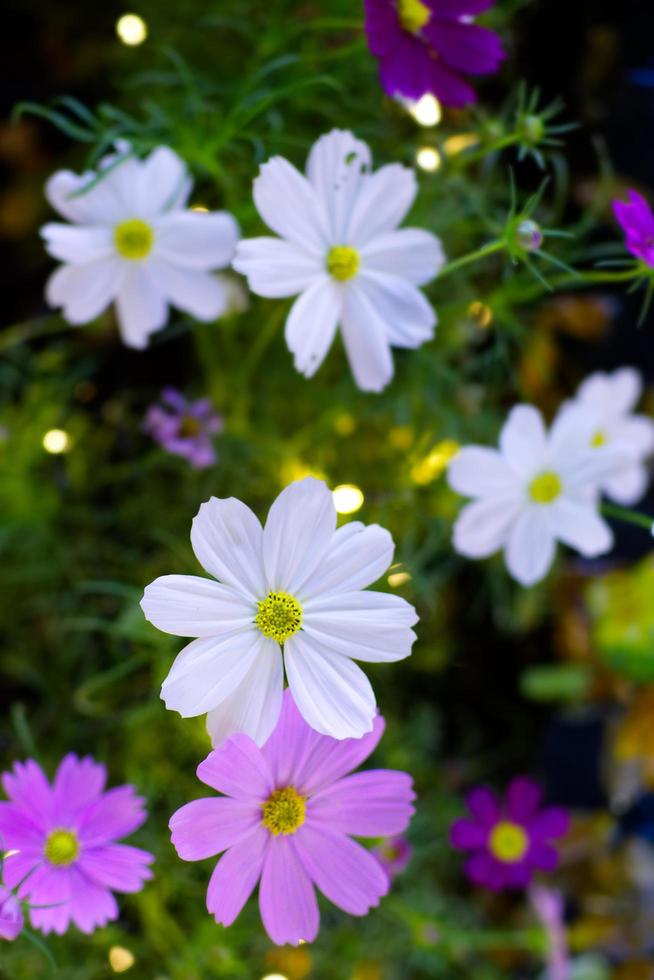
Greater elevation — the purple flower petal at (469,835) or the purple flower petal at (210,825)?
the purple flower petal at (210,825)

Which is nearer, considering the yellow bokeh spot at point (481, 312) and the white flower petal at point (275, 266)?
the white flower petal at point (275, 266)

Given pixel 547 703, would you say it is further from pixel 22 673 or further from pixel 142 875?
pixel 142 875

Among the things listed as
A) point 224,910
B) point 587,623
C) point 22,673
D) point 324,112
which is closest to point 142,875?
point 224,910

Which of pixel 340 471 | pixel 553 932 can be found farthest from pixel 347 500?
pixel 553 932

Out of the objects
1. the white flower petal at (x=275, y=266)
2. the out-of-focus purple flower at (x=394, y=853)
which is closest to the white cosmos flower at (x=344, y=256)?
the white flower petal at (x=275, y=266)

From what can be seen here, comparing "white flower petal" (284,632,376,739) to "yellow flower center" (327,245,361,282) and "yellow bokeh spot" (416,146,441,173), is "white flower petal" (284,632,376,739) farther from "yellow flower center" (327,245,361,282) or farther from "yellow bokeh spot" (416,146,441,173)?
"yellow bokeh spot" (416,146,441,173)

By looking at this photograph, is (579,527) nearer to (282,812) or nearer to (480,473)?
(480,473)

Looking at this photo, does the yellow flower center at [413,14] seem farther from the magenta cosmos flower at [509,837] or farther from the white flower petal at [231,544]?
the magenta cosmos flower at [509,837]
